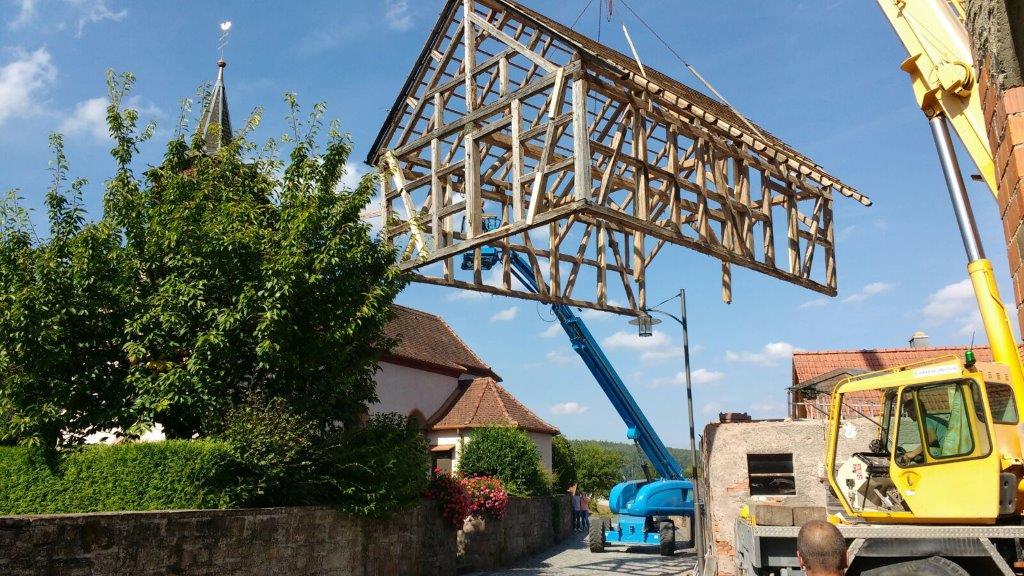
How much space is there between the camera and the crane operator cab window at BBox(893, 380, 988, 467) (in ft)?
23.8

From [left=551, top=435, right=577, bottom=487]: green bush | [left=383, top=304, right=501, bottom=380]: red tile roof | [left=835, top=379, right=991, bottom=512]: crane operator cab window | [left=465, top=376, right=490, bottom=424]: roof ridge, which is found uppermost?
[left=383, top=304, right=501, bottom=380]: red tile roof

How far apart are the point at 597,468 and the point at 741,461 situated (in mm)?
47677

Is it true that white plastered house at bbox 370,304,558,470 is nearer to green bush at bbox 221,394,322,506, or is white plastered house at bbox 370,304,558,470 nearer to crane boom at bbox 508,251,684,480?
crane boom at bbox 508,251,684,480

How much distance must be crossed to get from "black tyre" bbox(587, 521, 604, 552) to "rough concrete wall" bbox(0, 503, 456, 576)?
26.1ft

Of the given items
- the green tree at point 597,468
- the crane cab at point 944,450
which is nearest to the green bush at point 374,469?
the crane cab at point 944,450

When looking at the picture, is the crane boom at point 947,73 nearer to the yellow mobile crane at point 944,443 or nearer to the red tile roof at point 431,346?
the yellow mobile crane at point 944,443

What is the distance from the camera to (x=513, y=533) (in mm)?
21719

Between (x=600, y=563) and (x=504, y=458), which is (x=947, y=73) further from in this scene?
(x=504, y=458)

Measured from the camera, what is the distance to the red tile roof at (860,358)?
2108 centimetres

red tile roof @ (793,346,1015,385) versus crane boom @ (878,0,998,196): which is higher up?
red tile roof @ (793,346,1015,385)

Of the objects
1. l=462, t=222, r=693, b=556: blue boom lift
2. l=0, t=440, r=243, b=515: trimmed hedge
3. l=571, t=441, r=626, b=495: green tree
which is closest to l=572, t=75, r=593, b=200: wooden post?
l=0, t=440, r=243, b=515: trimmed hedge

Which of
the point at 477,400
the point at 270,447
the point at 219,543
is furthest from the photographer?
the point at 477,400

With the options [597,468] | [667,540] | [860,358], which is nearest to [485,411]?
[667,540]

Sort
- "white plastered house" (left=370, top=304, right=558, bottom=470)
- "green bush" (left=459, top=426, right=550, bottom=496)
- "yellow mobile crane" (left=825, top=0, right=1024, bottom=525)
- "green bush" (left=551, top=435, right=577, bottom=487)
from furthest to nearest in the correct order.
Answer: "green bush" (left=551, top=435, right=577, bottom=487) → "white plastered house" (left=370, top=304, right=558, bottom=470) → "green bush" (left=459, top=426, right=550, bottom=496) → "yellow mobile crane" (left=825, top=0, right=1024, bottom=525)
